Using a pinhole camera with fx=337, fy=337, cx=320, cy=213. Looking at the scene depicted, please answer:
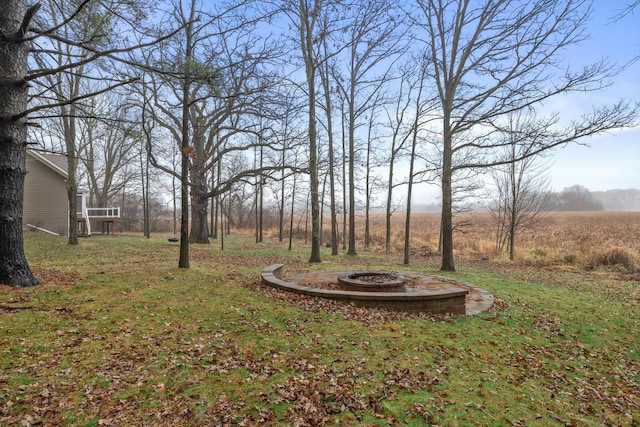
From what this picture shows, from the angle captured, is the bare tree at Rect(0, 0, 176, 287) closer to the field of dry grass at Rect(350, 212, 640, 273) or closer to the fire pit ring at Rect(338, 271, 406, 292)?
the fire pit ring at Rect(338, 271, 406, 292)

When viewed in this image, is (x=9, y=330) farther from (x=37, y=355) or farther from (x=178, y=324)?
→ (x=178, y=324)

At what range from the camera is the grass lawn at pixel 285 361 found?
116 inches

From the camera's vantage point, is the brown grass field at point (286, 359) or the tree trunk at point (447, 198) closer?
the brown grass field at point (286, 359)

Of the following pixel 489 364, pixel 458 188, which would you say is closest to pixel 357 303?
pixel 489 364

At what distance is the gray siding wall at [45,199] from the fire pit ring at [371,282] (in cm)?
1676

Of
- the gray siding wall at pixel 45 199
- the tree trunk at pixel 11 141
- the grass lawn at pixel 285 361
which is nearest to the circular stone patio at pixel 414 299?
the grass lawn at pixel 285 361

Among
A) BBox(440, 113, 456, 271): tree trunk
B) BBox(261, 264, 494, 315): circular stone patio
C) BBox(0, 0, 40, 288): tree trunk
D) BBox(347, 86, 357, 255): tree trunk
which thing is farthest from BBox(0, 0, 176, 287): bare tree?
BBox(347, 86, 357, 255): tree trunk

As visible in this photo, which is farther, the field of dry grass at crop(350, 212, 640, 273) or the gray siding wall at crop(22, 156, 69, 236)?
the gray siding wall at crop(22, 156, 69, 236)

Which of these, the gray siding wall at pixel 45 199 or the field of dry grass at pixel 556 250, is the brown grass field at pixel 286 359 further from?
the gray siding wall at pixel 45 199

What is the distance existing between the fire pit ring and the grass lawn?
803 mm

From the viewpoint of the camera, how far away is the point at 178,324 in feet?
15.4

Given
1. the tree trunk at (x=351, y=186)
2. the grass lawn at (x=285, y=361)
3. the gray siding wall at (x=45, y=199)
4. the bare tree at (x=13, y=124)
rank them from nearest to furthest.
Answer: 1. the grass lawn at (x=285, y=361)
2. the bare tree at (x=13, y=124)
3. the tree trunk at (x=351, y=186)
4. the gray siding wall at (x=45, y=199)

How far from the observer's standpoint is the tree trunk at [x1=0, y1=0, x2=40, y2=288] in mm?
5203

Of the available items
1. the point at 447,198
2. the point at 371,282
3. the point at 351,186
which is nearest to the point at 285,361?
the point at 371,282
